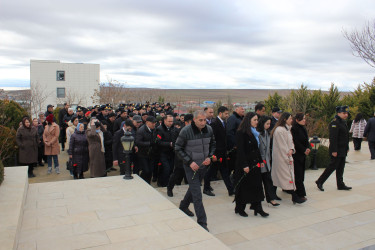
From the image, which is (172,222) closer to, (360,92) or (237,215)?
(237,215)

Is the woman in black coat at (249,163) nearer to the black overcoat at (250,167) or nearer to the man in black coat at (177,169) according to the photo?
the black overcoat at (250,167)

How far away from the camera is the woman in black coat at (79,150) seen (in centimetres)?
803

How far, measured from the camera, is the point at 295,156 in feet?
22.2

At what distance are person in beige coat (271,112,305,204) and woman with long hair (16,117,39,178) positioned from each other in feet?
22.0

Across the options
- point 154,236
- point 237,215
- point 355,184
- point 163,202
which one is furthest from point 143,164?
point 355,184

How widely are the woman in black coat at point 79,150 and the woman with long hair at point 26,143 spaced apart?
167 cm

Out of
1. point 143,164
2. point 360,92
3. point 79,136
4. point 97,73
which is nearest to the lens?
point 143,164

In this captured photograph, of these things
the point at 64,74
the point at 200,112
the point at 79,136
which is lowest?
the point at 79,136

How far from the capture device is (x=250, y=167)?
572cm

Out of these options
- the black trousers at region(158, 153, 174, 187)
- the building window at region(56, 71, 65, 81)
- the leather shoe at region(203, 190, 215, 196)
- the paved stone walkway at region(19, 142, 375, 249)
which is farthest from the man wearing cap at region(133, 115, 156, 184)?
the building window at region(56, 71, 65, 81)

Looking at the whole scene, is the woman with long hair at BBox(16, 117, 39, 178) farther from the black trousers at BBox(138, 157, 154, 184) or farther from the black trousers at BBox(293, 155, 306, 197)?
the black trousers at BBox(293, 155, 306, 197)

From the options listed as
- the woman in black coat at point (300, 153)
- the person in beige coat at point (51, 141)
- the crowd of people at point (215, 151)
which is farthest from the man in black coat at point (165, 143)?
the person in beige coat at point (51, 141)

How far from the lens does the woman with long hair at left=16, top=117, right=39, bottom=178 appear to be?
29.2 ft

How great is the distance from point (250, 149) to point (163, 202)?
1857 mm
